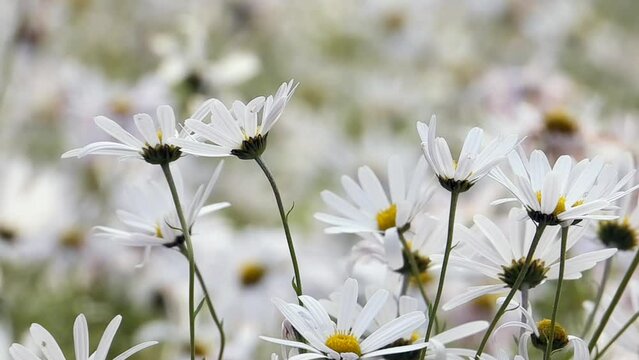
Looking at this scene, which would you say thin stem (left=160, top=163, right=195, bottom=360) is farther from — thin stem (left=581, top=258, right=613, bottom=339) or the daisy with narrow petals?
thin stem (left=581, top=258, right=613, bottom=339)

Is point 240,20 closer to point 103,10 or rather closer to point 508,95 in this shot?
point 103,10

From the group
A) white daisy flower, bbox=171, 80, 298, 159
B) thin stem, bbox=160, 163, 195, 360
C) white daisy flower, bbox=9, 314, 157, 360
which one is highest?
white daisy flower, bbox=171, 80, 298, 159

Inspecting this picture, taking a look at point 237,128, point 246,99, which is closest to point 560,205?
point 237,128

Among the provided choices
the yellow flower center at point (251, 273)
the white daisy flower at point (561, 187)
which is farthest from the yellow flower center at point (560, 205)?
the yellow flower center at point (251, 273)

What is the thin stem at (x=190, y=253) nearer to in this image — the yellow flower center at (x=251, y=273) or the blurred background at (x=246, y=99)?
the blurred background at (x=246, y=99)

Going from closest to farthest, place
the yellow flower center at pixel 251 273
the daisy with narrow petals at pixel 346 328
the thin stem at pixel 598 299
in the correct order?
the daisy with narrow petals at pixel 346 328
the thin stem at pixel 598 299
the yellow flower center at pixel 251 273

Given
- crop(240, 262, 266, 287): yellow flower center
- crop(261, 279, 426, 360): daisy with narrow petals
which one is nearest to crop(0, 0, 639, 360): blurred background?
crop(240, 262, 266, 287): yellow flower center
